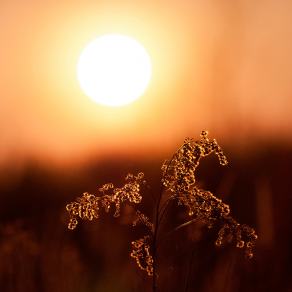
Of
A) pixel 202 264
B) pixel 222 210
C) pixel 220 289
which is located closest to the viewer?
pixel 222 210

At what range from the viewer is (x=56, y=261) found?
3910 millimetres

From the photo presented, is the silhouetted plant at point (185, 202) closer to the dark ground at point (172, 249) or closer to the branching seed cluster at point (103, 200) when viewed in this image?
the branching seed cluster at point (103, 200)

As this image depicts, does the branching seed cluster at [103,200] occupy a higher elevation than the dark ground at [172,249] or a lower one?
higher

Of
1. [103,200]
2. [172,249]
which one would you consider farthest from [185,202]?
[172,249]

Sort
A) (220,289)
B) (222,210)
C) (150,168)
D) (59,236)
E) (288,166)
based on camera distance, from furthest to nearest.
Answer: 1. (150,168)
2. (288,166)
3. (59,236)
4. (220,289)
5. (222,210)

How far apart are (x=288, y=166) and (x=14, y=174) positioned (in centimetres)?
227

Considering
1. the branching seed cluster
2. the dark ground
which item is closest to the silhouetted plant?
the branching seed cluster

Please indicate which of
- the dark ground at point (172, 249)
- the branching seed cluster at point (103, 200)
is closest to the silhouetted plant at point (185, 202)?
the branching seed cluster at point (103, 200)

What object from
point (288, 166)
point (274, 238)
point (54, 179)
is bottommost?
point (54, 179)

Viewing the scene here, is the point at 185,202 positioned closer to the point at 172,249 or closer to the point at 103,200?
the point at 103,200

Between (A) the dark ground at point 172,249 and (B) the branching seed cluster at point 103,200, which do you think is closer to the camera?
(B) the branching seed cluster at point 103,200

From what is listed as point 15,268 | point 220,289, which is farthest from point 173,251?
point 15,268

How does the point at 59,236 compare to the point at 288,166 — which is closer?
the point at 59,236

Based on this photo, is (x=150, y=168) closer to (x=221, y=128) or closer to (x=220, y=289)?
(x=221, y=128)
